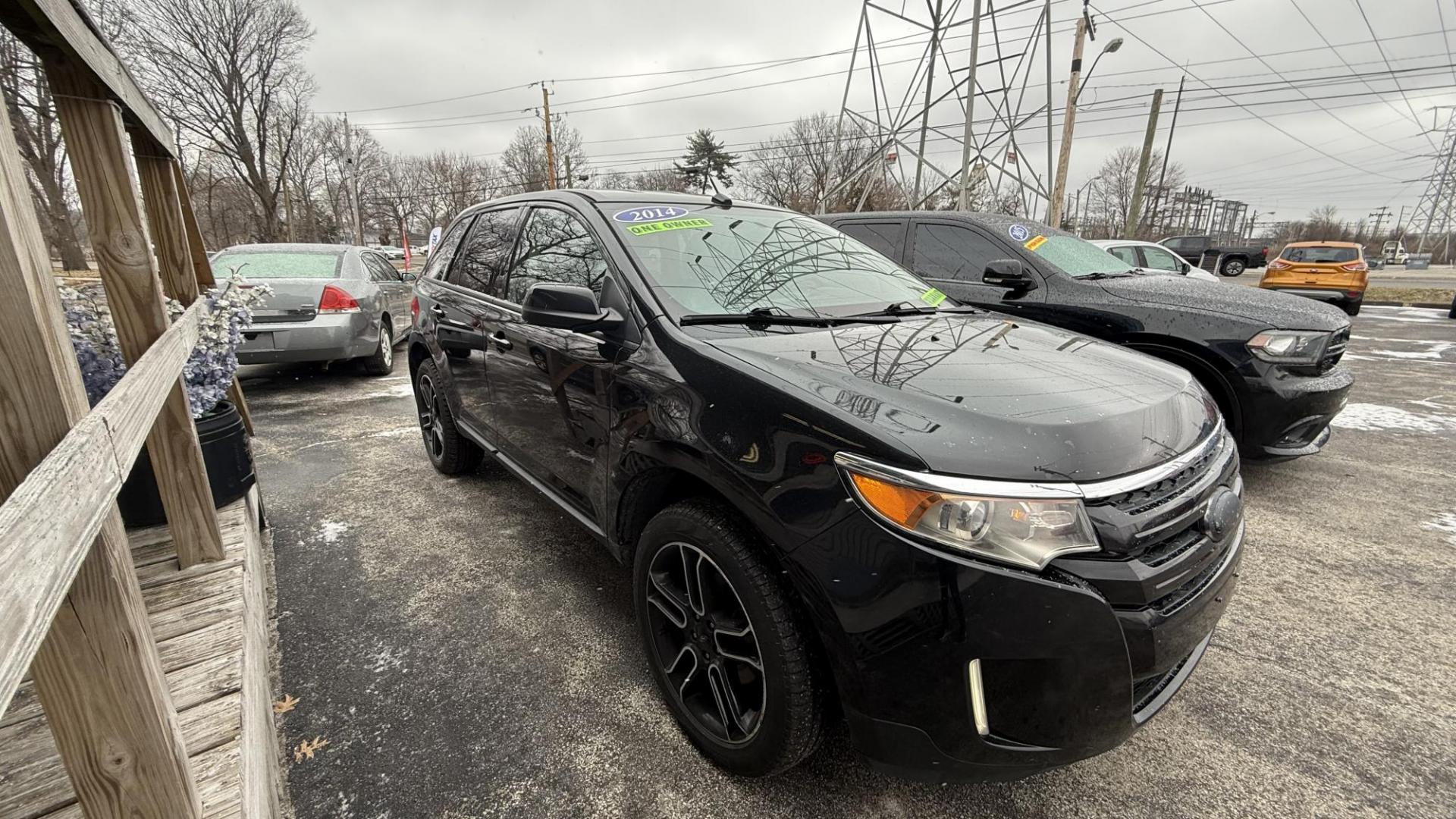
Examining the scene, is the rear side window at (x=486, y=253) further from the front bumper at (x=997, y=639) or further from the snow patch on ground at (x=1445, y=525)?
the snow patch on ground at (x=1445, y=525)

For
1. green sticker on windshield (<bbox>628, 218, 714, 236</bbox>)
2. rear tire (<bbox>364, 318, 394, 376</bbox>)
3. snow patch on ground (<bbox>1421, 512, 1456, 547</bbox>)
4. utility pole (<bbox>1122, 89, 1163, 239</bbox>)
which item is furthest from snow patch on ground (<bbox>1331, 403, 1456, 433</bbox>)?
utility pole (<bbox>1122, 89, 1163, 239</bbox>)

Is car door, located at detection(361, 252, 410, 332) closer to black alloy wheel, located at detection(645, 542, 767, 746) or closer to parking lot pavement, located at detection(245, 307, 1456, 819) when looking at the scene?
parking lot pavement, located at detection(245, 307, 1456, 819)

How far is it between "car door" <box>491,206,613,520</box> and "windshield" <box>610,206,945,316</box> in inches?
9.9

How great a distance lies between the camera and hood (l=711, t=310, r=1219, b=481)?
138 cm

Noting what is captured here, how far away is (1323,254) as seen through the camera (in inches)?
538

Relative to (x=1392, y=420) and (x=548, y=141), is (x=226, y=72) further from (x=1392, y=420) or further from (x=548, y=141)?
(x=1392, y=420)

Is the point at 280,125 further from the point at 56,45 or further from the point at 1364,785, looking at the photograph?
the point at 1364,785

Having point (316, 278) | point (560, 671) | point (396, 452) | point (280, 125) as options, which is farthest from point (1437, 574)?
point (280, 125)

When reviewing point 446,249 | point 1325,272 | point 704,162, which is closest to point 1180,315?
point 446,249

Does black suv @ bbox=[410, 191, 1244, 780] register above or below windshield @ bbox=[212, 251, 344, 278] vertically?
below

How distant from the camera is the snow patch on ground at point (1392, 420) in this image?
5.05 meters

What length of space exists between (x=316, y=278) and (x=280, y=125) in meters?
26.2

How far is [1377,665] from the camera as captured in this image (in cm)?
229

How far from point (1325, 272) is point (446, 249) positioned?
58.0 feet
